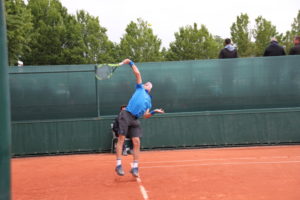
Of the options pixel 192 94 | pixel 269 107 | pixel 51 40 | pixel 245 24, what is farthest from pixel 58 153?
pixel 245 24

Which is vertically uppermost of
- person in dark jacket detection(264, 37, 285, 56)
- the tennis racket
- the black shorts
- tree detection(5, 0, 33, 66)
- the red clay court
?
tree detection(5, 0, 33, 66)

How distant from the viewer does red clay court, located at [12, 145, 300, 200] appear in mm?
5137

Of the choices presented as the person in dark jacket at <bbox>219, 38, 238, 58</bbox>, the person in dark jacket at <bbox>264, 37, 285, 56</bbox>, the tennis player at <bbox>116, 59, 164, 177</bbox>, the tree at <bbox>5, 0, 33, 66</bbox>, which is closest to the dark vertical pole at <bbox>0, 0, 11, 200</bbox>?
the tennis player at <bbox>116, 59, 164, 177</bbox>

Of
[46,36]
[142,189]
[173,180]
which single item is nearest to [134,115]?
[173,180]

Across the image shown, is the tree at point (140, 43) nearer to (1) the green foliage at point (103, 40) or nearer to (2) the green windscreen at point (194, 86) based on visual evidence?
(1) the green foliage at point (103, 40)

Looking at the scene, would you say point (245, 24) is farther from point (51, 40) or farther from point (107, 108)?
point (107, 108)

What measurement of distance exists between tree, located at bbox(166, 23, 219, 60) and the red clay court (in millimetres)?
28579

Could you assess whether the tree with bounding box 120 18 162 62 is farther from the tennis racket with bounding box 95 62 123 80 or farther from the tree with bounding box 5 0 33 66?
the tennis racket with bounding box 95 62 123 80

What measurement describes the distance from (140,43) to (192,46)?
222 inches

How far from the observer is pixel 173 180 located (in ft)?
20.3

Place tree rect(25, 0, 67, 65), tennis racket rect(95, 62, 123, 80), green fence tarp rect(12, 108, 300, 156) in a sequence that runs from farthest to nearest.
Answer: tree rect(25, 0, 67, 65) < green fence tarp rect(12, 108, 300, 156) < tennis racket rect(95, 62, 123, 80)

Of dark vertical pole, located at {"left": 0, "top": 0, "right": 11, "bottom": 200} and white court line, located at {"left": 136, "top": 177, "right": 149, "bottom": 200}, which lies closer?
dark vertical pole, located at {"left": 0, "top": 0, "right": 11, "bottom": 200}

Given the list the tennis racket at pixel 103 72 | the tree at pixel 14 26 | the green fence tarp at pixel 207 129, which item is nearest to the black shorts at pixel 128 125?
the tennis racket at pixel 103 72

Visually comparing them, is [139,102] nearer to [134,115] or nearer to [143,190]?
[134,115]
